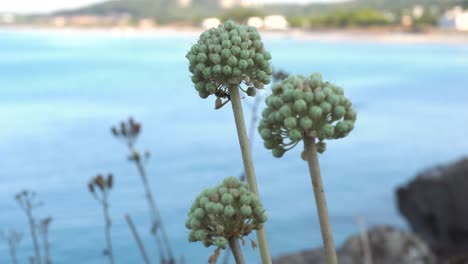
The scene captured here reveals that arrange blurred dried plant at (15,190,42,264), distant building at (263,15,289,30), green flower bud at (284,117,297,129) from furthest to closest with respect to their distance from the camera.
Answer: distant building at (263,15,289,30) → blurred dried plant at (15,190,42,264) → green flower bud at (284,117,297,129)

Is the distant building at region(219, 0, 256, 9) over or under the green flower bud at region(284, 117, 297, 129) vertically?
over

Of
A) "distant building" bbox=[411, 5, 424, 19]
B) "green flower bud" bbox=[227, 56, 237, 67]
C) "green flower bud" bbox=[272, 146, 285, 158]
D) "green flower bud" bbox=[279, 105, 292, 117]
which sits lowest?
"green flower bud" bbox=[272, 146, 285, 158]

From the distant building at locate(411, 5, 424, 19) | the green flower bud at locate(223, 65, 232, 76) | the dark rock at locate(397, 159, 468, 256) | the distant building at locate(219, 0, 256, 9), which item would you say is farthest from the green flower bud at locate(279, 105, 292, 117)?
the distant building at locate(219, 0, 256, 9)

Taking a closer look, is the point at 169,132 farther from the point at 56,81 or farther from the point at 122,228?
the point at 56,81

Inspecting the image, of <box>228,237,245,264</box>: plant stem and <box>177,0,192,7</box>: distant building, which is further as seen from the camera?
<box>177,0,192,7</box>: distant building

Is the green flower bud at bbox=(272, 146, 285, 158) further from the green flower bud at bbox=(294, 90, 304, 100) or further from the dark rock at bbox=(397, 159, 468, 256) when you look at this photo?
the dark rock at bbox=(397, 159, 468, 256)

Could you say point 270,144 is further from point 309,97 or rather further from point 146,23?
point 146,23

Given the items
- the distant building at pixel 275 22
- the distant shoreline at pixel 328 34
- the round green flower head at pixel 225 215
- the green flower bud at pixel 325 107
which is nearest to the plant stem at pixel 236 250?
the round green flower head at pixel 225 215
